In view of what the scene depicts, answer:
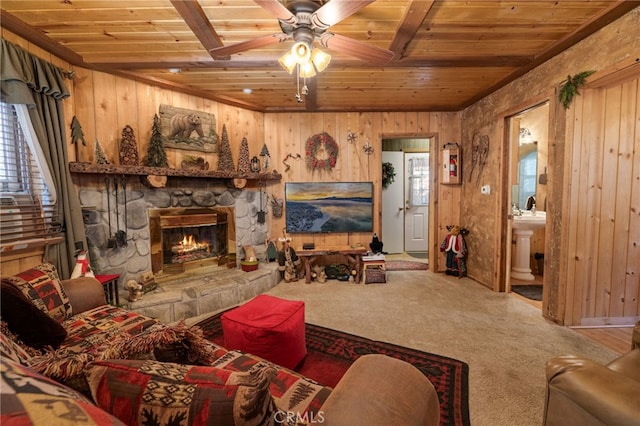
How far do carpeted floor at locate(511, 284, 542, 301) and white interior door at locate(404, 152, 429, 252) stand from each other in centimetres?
208

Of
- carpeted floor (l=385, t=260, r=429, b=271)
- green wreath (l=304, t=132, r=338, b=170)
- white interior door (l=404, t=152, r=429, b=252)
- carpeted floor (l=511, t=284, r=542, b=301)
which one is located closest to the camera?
carpeted floor (l=511, t=284, r=542, b=301)

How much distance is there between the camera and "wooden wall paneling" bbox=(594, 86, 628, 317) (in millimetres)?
2377

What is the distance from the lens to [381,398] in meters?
0.90

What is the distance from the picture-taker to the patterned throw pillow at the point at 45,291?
1.56 m

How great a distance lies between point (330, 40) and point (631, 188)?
2.85 metres

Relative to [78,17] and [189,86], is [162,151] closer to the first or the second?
[189,86]

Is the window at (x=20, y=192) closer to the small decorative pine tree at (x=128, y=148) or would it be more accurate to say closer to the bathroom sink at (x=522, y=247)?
the small decorative pine tree at (x=128, y=148)

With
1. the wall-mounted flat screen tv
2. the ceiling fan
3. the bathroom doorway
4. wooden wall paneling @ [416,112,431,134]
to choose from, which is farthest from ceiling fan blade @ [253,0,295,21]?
wooden wall paneling @ [416,112,431,134]

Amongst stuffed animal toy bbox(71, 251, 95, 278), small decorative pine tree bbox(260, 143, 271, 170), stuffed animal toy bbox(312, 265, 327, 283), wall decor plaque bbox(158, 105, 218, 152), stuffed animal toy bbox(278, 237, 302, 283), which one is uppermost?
wall decor plaque bbox(158, 105, 218, 152)

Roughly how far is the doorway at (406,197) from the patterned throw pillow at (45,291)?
4.86 m

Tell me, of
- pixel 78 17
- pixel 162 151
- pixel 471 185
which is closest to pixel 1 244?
pixel 162 151

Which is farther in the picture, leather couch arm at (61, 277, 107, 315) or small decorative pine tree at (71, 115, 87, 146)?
small decorative pine tree at (71, 115, 87, 146)

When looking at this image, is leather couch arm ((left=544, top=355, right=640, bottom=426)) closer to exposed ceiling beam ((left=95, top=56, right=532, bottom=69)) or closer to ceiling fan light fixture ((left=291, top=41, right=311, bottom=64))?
ceiling fan light fixture ((left=291, top=41, right=311, bottom=64))

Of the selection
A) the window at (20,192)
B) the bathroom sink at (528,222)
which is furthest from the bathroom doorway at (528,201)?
the window at (20,192)
